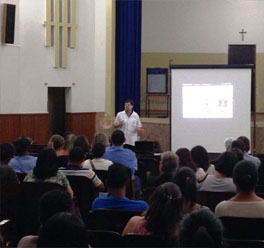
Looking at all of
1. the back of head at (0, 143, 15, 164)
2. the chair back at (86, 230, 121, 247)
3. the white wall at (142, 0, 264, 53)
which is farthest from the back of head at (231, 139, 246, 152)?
the white wall at (142, 0, 264, 53)

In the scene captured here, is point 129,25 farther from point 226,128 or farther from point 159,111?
point 226,128

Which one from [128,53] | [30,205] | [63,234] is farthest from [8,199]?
[128,53]

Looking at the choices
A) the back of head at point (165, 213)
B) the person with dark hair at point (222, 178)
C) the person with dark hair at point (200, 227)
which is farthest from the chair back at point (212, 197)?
the person with dark hair at point (200, 227)

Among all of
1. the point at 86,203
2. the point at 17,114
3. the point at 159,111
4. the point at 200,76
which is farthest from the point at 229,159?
the point at 159,111

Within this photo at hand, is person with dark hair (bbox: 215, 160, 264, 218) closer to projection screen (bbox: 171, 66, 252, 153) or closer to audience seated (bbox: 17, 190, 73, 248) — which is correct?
audience seated (bbox: 17, 190, 73, 248)

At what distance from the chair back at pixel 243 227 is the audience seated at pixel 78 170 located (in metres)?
1.79

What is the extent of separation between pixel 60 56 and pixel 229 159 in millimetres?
8514

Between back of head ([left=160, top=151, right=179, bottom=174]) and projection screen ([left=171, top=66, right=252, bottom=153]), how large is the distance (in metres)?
5.48

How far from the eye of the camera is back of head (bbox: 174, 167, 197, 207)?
3932 millimetres

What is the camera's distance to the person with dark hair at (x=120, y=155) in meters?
6.73

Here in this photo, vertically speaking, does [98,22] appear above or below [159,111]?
above

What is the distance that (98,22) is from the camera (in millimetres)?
13945

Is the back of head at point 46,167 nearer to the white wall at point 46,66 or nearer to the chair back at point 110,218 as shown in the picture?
the chair back at point 110,218

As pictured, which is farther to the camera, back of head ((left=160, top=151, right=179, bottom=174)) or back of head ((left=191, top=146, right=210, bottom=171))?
back of head ((left=191, top=146, right=210, bottom=171))
